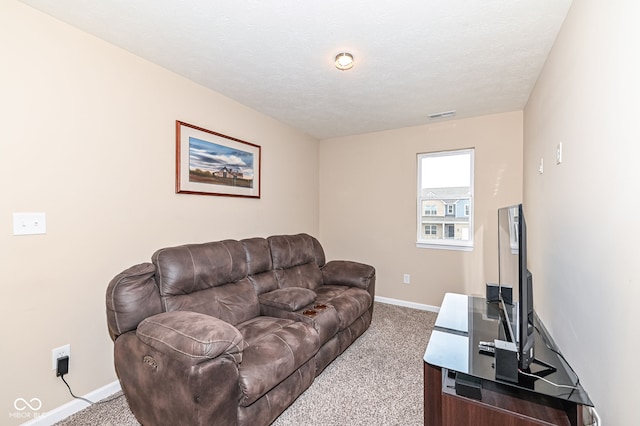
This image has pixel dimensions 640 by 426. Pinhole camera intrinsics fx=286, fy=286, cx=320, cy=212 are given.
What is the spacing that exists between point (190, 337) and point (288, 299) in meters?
1.02

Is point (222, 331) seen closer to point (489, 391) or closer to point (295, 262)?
point (489, 391)

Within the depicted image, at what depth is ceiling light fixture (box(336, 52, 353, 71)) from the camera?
216cm

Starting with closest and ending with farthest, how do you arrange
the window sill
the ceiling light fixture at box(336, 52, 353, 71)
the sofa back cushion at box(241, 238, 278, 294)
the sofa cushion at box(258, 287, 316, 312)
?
1. the ceiling light fixture at box(336, 52, 353, 71)
2. the sofa cushion at box(258, 287, 316, 312)
3. the sofa back cushion at box(241, 238, 278, 294)
4. the window sill

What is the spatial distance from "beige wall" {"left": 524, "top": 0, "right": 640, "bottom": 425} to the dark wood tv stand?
11 cm

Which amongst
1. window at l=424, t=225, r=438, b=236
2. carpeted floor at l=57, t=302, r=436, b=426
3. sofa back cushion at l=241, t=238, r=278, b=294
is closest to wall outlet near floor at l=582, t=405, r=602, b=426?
carpeted floor at l=57, t=302, r=436, b=426

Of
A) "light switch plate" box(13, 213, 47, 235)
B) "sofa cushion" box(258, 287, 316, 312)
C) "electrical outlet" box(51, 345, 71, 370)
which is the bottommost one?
"electrical outlet" box(51, 345, 71, 370)

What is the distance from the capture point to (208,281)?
2.23 metres

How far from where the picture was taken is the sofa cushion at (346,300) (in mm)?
2508

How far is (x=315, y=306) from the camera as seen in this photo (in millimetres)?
2424

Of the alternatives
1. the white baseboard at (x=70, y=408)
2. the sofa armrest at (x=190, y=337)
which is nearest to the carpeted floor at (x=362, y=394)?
the white baseboard at (x=70, y=408)

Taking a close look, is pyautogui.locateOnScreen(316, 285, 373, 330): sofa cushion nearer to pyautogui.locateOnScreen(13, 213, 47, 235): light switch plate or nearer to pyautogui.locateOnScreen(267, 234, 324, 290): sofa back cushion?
pyautogui.locateOnScreen(267, 234, 324, 290): sofa back cushion

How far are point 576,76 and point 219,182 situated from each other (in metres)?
2.83

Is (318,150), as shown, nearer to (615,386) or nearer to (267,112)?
(267,112)

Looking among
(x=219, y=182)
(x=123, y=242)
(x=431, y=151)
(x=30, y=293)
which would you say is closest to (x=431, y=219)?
(x=431, y=151)
